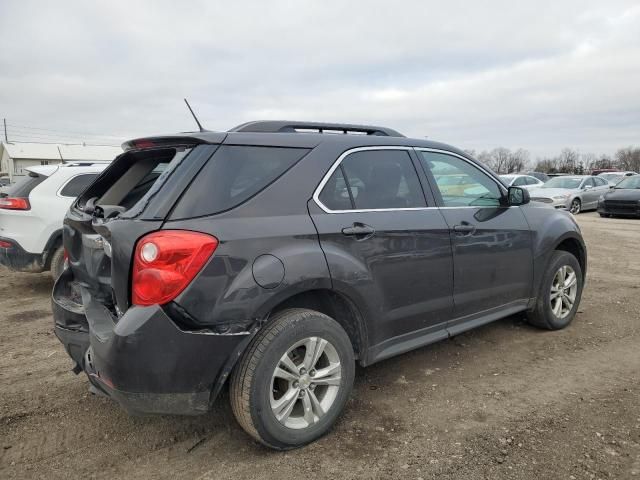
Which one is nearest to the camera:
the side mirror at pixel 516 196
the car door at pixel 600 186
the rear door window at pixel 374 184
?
the rear door window at pixel 374 184

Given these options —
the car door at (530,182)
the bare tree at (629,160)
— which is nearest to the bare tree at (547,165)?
the bare tree at (629,160)

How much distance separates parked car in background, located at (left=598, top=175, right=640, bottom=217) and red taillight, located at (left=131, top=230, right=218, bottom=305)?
17404 mm

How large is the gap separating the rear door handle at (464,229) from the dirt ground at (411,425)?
106 centimetres

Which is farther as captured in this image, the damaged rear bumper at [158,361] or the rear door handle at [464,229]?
the rear door handle at [464,229]

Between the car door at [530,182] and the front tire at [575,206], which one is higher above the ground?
the car door at [530,182]

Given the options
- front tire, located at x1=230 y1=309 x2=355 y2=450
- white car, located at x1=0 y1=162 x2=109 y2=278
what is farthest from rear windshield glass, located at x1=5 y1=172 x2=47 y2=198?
front tire, located at x1=230 y1=309 x2=355 y2=450

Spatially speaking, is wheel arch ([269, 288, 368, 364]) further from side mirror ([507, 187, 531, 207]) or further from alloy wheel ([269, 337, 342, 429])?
side mirror ([507, 187, 531, 207])

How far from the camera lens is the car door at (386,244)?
280cm

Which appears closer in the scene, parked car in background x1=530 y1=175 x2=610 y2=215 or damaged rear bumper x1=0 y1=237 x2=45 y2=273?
damaged rear bumper x1=0 y1=237 x2=45 y2=273

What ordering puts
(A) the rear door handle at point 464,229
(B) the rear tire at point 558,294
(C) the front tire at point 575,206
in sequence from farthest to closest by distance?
1. (C) the front tire at point 575,206
2. (B) the rear tire at point 558,294
3. (A) the rear door handle at point 464,229

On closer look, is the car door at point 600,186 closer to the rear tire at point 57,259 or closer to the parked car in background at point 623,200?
the parked car in background at point 623,200

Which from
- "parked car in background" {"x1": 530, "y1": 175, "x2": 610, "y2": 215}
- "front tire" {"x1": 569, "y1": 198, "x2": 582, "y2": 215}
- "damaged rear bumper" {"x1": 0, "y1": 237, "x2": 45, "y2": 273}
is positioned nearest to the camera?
"damaged rear bumper" {"x1": 0, "y1": 237, "x2": 45, "y2": 273}

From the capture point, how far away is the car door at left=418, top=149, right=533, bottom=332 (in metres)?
3.48

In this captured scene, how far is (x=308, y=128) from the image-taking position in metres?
3.20
